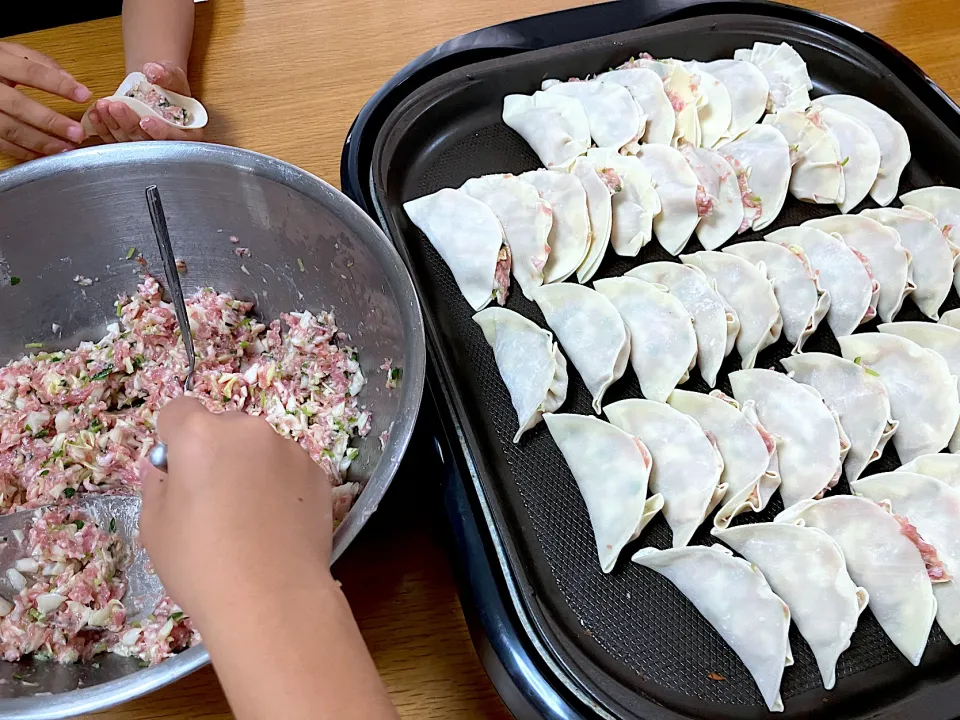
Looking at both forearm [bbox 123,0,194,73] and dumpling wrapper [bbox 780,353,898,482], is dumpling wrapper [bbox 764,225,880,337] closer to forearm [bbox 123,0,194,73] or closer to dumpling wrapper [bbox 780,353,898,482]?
dumpling wrapper [bbox 780,353,898,482]

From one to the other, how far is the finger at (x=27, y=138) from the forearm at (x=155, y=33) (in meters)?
0.23

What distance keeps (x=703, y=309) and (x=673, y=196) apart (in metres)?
0.22

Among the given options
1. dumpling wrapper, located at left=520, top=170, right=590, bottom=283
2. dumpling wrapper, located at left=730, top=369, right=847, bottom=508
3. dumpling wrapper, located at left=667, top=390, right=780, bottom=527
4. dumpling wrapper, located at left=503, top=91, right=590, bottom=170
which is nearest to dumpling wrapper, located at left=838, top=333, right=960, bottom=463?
dumpling wrapper, located at left=730, top=369, right=847, bottom=508

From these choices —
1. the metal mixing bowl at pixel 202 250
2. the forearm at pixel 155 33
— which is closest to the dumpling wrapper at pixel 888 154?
the metal mixing bowl at pixel 202 250

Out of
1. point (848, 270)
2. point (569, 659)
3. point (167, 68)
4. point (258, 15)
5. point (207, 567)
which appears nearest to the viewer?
point (207, 567)

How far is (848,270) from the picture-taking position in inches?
46.5

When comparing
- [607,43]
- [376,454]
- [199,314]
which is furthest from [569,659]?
[607,43]

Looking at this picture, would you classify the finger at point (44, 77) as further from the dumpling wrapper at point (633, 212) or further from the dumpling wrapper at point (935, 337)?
the dumpling wrapper at point (935, 337)

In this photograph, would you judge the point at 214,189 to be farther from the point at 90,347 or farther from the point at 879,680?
the point at 879,680

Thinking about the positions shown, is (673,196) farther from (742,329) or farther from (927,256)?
(927,256)

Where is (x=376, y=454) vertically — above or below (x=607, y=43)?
below

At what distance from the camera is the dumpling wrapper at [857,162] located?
130 cm

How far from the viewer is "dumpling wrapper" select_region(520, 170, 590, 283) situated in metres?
1.17

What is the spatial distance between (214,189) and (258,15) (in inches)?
30.1
